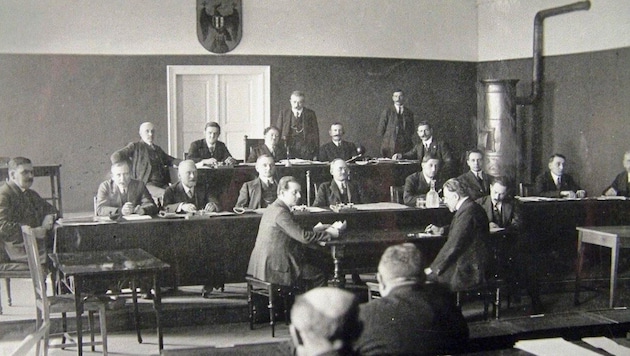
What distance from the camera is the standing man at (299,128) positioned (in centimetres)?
649

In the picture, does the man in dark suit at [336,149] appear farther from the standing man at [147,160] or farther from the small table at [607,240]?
the small table at [607,240]

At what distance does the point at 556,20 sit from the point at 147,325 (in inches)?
119

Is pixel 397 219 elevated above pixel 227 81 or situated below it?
below

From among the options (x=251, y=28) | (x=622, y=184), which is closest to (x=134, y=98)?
(x=251, y=28)

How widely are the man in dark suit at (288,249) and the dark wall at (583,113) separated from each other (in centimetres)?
183

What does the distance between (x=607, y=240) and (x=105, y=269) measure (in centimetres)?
253

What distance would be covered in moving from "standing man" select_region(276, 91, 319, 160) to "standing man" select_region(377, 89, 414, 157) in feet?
3.23

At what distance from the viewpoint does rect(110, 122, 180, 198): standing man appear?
18.2 feet

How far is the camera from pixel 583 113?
17.0ft

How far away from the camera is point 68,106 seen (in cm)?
648

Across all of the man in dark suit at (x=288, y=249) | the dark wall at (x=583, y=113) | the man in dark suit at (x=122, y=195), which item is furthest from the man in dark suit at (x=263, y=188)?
the dark wall at (x=583, y=113)

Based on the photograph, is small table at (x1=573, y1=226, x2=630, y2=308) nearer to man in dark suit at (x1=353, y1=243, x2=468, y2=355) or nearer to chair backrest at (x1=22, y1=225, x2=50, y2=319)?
man in dark suit at (x1=353, y1=243, x2=468, y2=355)

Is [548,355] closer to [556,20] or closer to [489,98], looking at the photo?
[556,20]

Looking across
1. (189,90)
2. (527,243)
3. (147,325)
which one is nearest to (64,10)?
(189,90)
